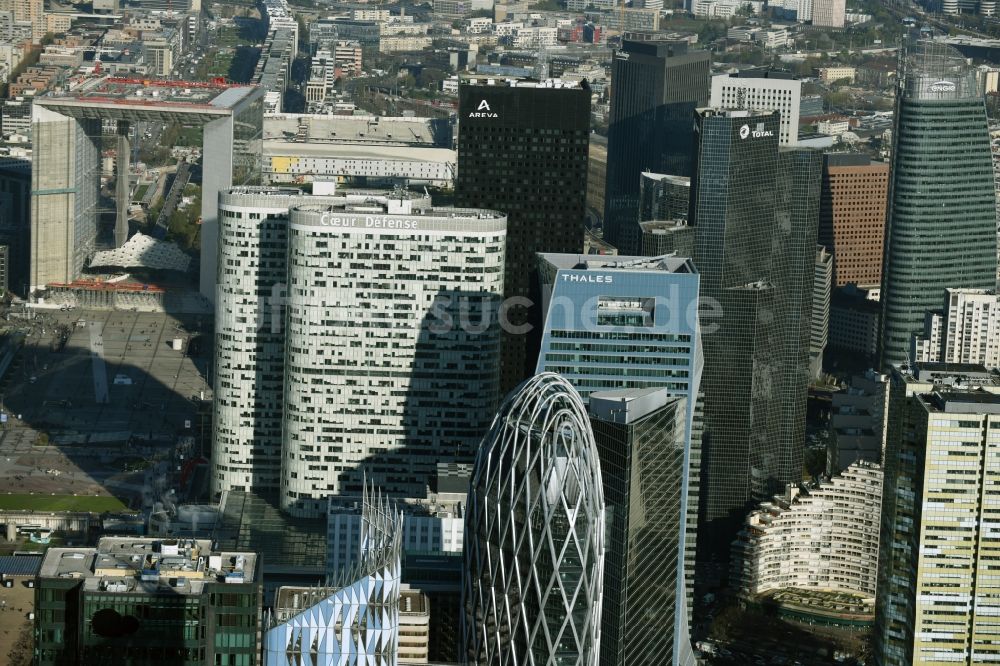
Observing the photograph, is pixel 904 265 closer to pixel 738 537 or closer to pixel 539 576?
pixel 738 537

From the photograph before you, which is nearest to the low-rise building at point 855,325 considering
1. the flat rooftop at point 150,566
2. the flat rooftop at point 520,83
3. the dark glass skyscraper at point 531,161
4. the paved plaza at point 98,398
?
the flat rooftop at point 520,83

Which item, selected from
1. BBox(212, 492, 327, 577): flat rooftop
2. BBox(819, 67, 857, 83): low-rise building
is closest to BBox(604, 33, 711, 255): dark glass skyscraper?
BBox(212, 492, 327, 577): flat rooftop

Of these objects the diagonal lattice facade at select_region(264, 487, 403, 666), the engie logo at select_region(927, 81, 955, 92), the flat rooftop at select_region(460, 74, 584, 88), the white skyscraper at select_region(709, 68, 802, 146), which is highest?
the flat rooftop at select_region(460, 74, 584, 88)

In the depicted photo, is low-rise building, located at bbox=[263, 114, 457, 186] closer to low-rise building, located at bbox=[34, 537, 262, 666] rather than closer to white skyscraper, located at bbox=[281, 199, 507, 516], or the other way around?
white skyscraper, located at bbox=[281, 199, 507, 516]

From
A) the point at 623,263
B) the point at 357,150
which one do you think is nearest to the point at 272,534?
the point at 623,263

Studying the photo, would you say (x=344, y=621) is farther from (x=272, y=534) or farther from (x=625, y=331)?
(x=272, y=534)

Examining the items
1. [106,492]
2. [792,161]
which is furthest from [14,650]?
[792,161]

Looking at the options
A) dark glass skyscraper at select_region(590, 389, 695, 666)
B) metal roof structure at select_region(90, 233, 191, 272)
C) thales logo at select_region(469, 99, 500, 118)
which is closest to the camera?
dark glass skyscraper at select_region(590, 389, 695, 666)
